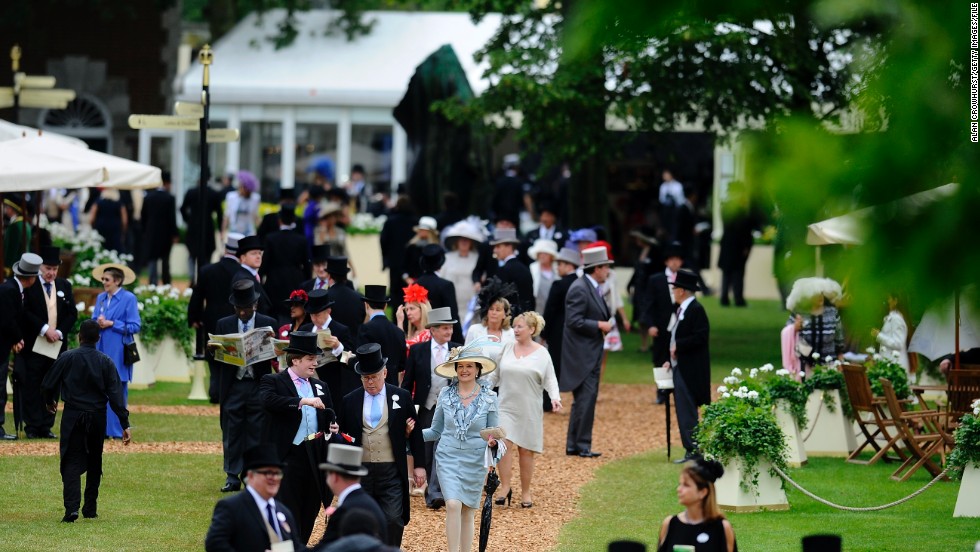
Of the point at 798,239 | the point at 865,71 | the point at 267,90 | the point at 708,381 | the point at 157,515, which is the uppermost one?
the point at 267,90

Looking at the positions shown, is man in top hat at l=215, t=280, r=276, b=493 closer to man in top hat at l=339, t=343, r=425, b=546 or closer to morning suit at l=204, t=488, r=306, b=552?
man in top hat at l=339, t=343, r=425, b=546

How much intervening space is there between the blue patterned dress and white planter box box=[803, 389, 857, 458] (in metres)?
5.76

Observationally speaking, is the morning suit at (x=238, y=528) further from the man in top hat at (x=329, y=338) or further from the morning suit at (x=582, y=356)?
the morning suit at (x=582, y=356)

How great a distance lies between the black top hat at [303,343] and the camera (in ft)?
32.7

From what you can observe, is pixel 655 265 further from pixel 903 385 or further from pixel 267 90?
pixel 267 90

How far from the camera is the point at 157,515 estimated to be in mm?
11602

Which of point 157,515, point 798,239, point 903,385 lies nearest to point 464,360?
point 157,515

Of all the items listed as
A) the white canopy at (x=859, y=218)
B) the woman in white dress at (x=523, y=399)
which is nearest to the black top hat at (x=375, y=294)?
the woman in white dress at (x=523, y=399)

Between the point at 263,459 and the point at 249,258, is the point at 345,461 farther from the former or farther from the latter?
the point at 249,258

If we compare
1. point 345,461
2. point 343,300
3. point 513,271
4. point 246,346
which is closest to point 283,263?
point 513,271

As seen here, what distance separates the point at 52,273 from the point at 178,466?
2.78 m

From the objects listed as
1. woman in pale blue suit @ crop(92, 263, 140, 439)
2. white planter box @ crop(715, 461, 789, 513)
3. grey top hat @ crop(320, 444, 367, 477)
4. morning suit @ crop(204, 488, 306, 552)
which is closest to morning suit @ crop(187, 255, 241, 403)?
woman in pale blue suit @ crop(92, 263, 140, 439)

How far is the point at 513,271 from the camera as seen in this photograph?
56.3ft

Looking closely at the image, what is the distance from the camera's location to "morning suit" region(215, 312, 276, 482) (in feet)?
39.2
